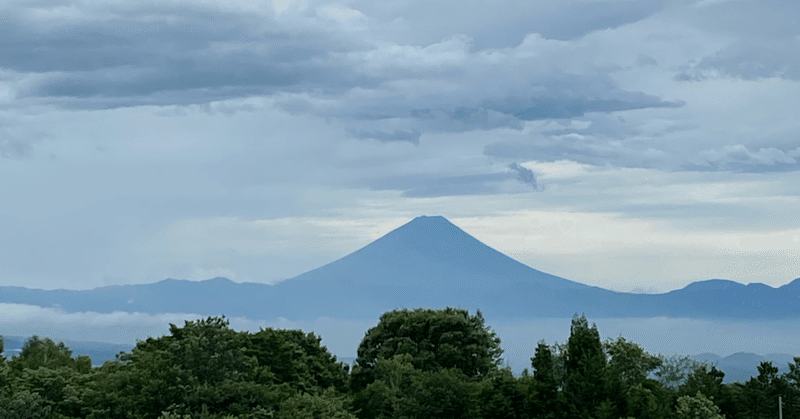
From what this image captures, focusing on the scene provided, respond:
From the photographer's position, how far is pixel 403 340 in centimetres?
8744

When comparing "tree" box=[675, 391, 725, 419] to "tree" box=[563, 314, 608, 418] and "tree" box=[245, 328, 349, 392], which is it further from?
"tree" box=[245, 328, 349, 392]

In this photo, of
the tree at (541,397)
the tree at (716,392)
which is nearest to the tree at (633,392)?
the tree at (716,392)

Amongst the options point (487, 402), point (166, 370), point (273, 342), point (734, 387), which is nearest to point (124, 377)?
point (166, 370)

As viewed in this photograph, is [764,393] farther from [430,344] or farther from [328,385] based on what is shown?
[328,385]

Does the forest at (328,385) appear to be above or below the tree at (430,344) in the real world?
below

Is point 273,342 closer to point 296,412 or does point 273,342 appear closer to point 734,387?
point 296,412

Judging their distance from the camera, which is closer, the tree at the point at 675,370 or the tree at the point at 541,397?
the tree at the point at 541,397

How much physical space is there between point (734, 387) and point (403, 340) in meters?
27.5

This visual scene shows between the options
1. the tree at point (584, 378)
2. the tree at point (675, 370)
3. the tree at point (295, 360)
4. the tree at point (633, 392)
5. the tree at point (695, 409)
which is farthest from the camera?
the tree at point (675, 370)

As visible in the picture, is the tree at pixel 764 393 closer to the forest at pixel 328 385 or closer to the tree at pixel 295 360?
the forest at pixel 328 385

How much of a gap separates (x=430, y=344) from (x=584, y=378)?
81.5ft

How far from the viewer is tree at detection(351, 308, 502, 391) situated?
85.8m

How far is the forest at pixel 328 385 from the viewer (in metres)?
59.4

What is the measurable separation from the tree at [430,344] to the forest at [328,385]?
0.90ft
